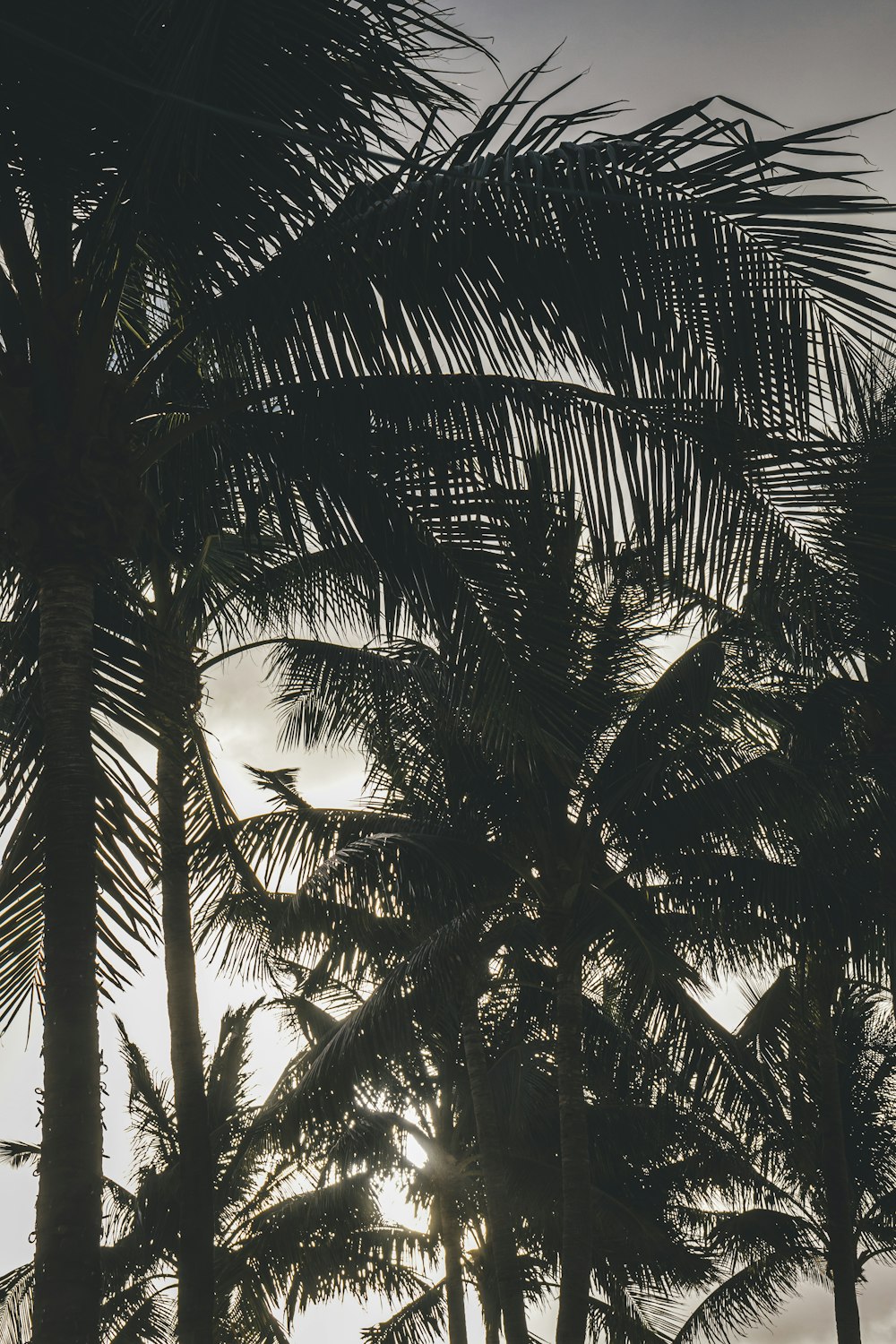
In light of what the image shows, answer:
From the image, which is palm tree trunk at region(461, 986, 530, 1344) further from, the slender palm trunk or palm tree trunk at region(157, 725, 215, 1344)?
palm tree trunk at region(157, 725, 215, 1344)

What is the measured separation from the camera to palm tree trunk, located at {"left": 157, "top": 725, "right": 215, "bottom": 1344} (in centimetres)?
850

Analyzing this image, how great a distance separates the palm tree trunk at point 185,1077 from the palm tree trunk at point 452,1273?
9.63m

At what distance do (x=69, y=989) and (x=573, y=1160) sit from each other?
715 cm

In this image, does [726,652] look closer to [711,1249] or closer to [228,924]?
[228,924]

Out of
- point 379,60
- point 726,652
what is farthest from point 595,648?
point 379,60

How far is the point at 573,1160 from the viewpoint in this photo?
31.8 ft

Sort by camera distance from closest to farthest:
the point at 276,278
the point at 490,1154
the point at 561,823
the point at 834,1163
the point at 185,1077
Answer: the point at 276,278 → the point at 185,1077 → the point at 561,823 → the point at 490,1154 → the point at 834,1163

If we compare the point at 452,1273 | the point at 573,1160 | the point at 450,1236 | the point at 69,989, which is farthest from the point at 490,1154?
the point at 69,989

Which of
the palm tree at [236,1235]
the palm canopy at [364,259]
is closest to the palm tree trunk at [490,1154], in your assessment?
the palm tree at [236,1235]

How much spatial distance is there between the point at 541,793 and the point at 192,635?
3.70 metres

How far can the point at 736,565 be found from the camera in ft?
15.6

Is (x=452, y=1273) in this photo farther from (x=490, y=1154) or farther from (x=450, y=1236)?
(x=490, y=1154)

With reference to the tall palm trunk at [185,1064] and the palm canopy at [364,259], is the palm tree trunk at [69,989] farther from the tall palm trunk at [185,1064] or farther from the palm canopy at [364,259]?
the tall palm trunk at [185,1064]

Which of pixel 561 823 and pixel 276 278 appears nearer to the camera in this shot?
pixel 276 278
